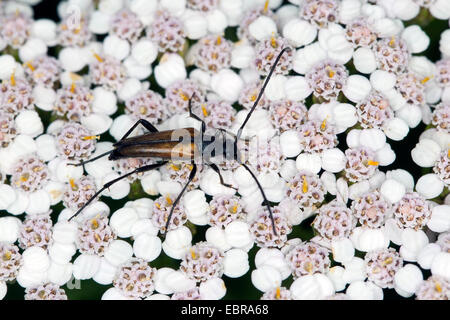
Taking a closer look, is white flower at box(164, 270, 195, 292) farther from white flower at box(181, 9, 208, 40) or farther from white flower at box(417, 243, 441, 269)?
white flower at box(181, 9, 208, 40)

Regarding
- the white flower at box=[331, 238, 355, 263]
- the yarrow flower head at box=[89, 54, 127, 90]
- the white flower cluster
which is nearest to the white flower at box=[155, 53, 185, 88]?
the white flower cluster

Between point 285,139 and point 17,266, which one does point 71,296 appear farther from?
point 285,139

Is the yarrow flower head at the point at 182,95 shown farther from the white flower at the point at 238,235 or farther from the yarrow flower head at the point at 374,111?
the yarrow flower head at the point at 374,111

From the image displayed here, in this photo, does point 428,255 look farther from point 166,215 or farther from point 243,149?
point 166,215

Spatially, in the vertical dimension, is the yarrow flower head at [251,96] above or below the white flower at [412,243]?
above

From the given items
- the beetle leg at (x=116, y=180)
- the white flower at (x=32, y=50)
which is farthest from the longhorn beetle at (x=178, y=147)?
the white flower at (x=32, y=50)
